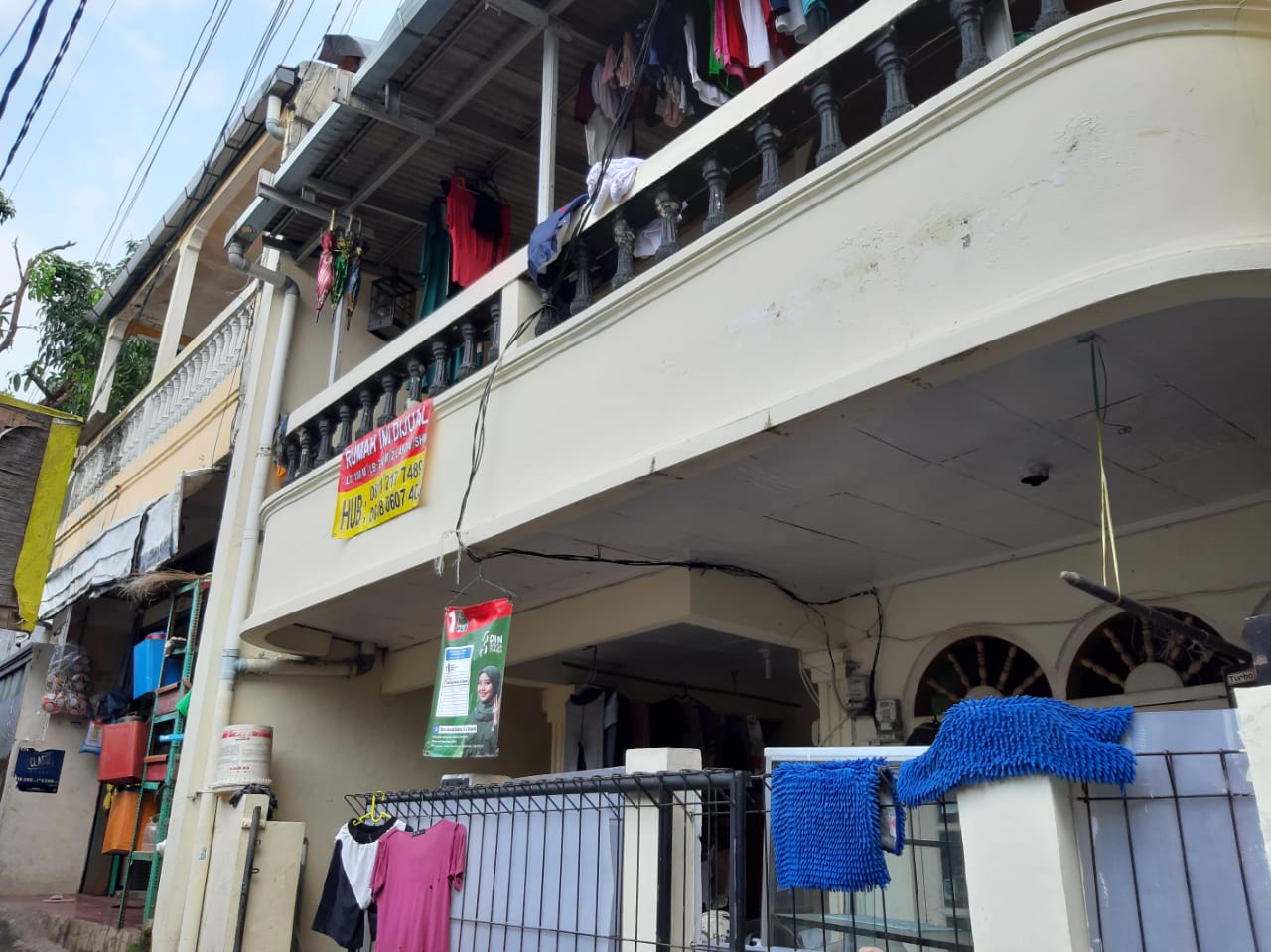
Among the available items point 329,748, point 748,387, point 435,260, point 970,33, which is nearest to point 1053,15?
point 970,33

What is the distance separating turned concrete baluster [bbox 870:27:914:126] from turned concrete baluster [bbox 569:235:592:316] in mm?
2130

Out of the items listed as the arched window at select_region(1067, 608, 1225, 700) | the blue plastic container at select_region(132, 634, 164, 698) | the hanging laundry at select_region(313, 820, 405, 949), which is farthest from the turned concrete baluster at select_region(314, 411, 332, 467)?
the arched window at select_region(1067, 608, 1225, 700)

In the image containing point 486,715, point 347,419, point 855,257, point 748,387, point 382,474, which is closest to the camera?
point 855,257

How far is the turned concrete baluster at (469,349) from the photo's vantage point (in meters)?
6.71

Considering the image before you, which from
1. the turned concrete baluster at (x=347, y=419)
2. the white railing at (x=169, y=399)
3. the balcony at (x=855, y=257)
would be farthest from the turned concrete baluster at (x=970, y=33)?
the white railing at (x=169, y=399)

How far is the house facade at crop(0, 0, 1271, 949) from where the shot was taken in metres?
3.72

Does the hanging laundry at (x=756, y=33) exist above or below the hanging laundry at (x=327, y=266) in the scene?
below

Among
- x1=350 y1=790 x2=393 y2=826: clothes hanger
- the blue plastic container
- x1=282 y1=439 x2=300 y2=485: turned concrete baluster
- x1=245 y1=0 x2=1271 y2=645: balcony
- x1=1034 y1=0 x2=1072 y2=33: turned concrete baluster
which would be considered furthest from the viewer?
the blue plastic container

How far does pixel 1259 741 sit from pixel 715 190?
3759mm

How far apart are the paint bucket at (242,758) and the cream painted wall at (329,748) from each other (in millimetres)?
451

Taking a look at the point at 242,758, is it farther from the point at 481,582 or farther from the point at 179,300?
the point at 179,300

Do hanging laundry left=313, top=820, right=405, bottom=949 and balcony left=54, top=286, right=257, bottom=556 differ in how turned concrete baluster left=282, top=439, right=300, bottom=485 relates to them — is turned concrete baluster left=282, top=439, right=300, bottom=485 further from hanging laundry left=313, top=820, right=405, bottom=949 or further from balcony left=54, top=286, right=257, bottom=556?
hanging laundry left=313, top=820, right=405, bottom=949

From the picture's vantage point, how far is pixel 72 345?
16.1 meters

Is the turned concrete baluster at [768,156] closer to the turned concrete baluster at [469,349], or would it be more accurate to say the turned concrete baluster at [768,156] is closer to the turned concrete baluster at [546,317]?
the turned concrete baluster at [546,317]
